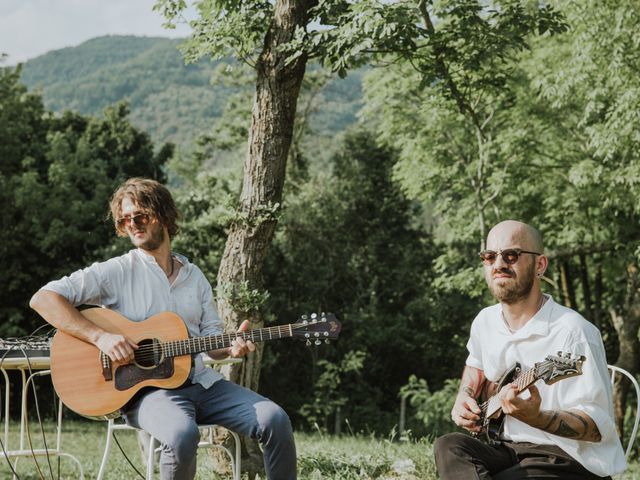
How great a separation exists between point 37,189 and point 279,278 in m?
6.42

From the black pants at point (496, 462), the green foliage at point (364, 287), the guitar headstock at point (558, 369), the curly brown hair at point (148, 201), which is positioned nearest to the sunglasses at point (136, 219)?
the curly brown hair at point (148, 201)

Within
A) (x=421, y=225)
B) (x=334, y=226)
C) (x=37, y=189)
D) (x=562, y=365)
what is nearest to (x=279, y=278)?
(x=334, y=226)

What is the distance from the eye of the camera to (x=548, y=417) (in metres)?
2.81

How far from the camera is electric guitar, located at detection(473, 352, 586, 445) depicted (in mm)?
2732

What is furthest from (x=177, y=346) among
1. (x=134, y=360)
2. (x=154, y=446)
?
(x=154, y=446)

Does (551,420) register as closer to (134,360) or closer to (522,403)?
(522,403)

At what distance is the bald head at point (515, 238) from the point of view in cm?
317

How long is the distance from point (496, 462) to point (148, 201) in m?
2.08

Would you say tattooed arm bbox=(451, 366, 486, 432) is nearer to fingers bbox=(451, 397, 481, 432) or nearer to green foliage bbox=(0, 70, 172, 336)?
fingers bbox=(451, 397, 481, 432)

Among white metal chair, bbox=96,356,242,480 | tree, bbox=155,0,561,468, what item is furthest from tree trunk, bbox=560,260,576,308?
white metal chair, bbox=96,356,242,480

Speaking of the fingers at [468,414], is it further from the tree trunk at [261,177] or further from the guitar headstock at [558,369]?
the tree trunk at [261,177]

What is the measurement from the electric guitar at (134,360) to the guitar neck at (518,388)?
34.0 inches

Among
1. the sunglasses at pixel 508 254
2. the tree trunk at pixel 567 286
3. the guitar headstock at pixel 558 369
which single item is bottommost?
the tree trunk at pixel 567 286

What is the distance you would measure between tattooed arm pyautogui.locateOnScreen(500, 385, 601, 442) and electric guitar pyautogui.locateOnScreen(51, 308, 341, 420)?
1.20m
